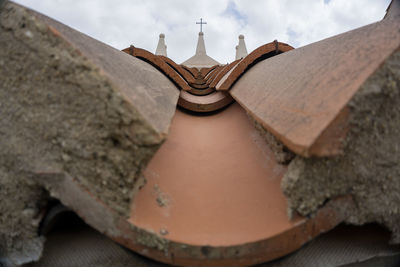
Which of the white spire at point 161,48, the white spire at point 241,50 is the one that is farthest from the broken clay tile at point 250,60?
the white spire at point 161,48

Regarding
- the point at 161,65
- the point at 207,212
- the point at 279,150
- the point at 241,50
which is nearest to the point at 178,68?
the point at 161,65

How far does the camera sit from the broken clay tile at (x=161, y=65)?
238cm

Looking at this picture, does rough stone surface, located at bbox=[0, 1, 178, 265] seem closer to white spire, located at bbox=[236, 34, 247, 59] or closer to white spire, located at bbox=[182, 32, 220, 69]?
white spire, located at bbox=[182, 32, 220, 69]

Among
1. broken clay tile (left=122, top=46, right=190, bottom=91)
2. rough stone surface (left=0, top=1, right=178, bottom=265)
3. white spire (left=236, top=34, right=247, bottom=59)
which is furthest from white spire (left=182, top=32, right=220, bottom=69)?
rough stone surface (left=0, top=1, right=178, bottom=265)

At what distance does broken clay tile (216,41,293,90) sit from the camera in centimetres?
217

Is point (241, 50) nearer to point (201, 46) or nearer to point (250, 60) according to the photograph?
point (201, 46)

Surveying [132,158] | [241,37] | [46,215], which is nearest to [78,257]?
[46,215]

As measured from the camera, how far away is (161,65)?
241 cm

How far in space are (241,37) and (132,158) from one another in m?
9.33

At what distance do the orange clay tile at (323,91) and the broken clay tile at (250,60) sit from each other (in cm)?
97

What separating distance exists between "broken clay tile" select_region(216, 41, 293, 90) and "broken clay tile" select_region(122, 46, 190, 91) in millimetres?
410

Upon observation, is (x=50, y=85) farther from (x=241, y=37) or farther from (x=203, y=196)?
(x=241, y=37)

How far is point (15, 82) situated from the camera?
0.82m

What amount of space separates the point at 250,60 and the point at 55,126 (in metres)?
1.99
